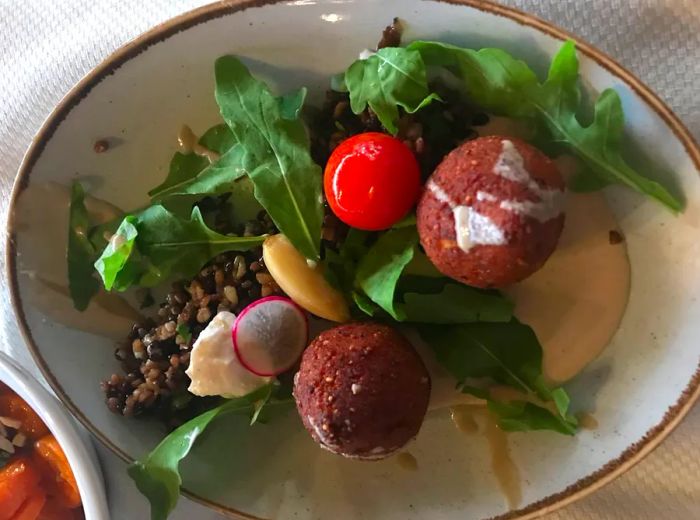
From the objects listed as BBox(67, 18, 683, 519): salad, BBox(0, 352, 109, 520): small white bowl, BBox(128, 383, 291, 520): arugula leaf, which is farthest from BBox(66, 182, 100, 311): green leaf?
BBox(128, 383, 291, 520): arugula leaf

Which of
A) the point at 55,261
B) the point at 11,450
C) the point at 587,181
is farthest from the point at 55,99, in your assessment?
the point at 587,181

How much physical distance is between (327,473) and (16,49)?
2.96ft

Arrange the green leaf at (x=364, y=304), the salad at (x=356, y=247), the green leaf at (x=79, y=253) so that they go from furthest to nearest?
the green leaf at (x=79, y=253)
the green leaf at (x=364, y=304)
the salad at (x=356, y=247)

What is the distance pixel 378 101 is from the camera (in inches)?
39.8

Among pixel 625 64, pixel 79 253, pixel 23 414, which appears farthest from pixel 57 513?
pixel 625 64

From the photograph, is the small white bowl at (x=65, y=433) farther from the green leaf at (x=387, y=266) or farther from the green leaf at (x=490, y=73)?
the green leaf at (x=490, y=73)

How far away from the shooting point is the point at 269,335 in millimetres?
1076

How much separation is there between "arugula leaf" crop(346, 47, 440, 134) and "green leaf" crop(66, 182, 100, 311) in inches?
18.0

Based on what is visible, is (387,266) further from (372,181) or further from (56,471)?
(56,471)

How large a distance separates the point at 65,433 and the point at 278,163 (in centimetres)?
51

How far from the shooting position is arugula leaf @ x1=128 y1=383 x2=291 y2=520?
3.58 feet

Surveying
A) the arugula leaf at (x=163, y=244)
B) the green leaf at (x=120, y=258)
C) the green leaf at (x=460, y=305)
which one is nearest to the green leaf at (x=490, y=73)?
the green leaf at (x=460, y=305)

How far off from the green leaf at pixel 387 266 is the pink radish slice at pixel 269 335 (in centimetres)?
11

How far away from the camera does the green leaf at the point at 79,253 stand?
46.3 inches
